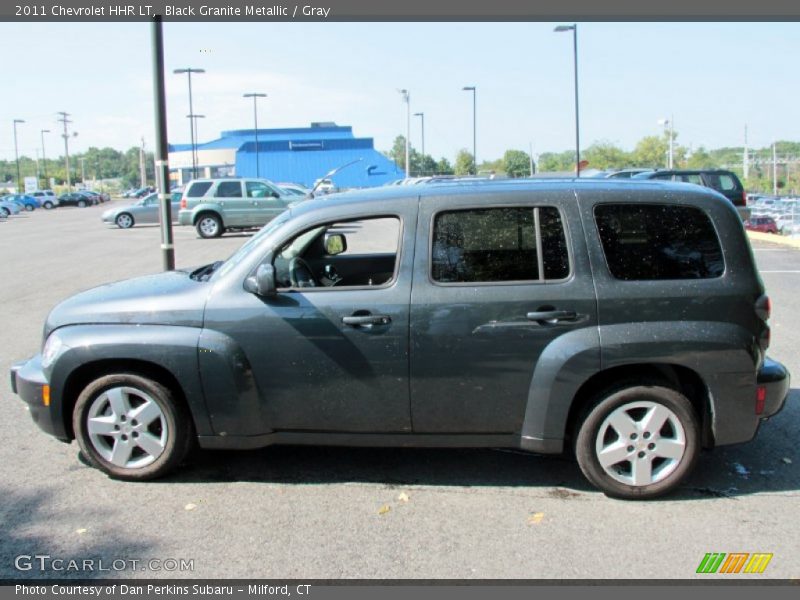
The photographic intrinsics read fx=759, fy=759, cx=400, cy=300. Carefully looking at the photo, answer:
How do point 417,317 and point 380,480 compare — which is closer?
point 417,317

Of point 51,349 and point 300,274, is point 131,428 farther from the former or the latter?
point 300,274

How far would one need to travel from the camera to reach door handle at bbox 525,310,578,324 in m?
4.22

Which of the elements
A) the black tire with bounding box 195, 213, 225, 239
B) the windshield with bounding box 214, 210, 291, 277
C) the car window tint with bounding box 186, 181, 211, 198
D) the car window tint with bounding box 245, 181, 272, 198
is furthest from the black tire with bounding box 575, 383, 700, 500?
the car window tint with bounding box 186, 181, 211, 198

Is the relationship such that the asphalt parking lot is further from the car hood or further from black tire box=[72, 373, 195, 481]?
the car hood

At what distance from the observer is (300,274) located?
186 inches

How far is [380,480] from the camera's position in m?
4.62

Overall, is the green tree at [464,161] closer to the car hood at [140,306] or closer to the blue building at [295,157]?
the blue building at [295,157]

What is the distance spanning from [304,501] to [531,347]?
1555mm

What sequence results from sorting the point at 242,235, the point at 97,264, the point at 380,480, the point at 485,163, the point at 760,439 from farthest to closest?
the point at 485,163 < the point at 242,235 < the point at 97,264 < the point at 760,439 < the point at 380,480

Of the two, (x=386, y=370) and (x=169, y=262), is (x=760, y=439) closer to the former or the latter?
(x=386, y=370)

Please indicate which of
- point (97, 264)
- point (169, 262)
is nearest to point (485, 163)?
point (97, 264)

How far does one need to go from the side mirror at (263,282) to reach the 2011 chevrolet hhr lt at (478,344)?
0.01 meters

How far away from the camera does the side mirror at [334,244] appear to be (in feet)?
18.2

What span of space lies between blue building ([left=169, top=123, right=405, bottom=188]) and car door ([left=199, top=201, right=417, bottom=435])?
69.0 m
